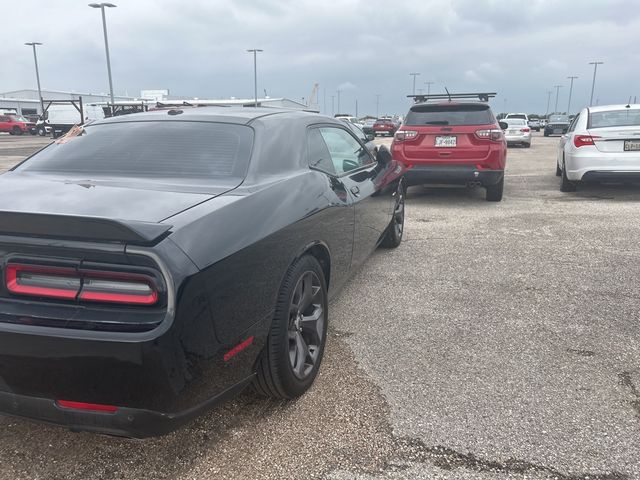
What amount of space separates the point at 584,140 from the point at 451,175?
230cm

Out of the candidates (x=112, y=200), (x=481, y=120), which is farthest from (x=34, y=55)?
(x=112, y=200)

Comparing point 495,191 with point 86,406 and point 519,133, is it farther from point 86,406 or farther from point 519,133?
point 519,133

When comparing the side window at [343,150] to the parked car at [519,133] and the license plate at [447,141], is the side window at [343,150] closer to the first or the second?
the license plate at [447,141]

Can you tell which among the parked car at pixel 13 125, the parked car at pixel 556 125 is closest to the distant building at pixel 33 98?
the parked car at pixel 13 125

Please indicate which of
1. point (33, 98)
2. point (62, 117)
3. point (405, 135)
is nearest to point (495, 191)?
point (405, 135)

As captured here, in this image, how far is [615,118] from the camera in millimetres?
8211

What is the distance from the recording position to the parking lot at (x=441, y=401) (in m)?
2.22

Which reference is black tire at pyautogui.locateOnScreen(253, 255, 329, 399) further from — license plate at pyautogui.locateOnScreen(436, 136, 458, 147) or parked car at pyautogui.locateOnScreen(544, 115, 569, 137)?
parked car at pyautogui.locateOnScreen(544, 115, 569, 137)

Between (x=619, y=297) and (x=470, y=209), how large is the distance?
385 centimetres

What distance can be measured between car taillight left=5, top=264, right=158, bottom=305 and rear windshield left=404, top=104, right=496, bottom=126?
21.6ft

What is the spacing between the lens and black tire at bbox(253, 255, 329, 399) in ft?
7.89

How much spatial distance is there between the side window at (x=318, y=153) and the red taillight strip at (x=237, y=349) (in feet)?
4.53

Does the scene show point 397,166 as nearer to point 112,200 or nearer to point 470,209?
point 470,209

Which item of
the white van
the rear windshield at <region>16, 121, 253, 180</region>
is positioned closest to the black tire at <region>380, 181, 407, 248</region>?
the rear windshield at <region>16, 121, 253, 180</region>
